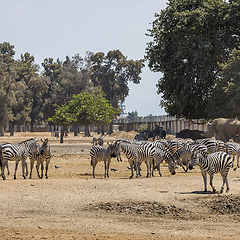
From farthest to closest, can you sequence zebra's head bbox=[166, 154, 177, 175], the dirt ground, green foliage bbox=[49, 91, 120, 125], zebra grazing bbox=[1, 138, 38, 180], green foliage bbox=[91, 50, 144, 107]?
green foliage bbox=[91, 50, 144, 107] < green foliage bbox=[49, 91, 120, 125] < zebra's head bbox=[166, 154, 177, 175] < zebra grazing bbox=[1, 138, 38, 180] < the dirt ground

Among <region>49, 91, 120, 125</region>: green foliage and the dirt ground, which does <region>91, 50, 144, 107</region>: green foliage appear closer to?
<region>49, 91, 120, 125</region>: green foliage


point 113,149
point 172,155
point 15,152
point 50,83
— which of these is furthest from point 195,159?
point 50,83

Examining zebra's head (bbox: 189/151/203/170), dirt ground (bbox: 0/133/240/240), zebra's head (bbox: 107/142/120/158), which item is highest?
zebra's head (bbox: 107/142/120/158)

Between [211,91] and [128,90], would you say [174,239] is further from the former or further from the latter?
[128,90]

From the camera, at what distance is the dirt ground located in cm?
1255

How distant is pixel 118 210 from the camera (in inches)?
600

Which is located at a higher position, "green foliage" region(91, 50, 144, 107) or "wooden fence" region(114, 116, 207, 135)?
"green foliage" region(91, 50, 144, 107)

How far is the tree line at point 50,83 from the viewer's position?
9562cm

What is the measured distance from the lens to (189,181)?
20297 millimetres

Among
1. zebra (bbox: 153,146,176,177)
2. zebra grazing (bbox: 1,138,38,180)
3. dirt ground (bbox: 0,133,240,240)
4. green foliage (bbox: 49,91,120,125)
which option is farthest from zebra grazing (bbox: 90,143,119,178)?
green foliage (bbox: 49,91,120,125)

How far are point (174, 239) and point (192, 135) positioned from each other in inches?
1491

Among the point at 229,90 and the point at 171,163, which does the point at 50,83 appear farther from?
the point at 171,163

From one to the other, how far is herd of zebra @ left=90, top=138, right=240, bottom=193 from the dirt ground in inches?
36.4

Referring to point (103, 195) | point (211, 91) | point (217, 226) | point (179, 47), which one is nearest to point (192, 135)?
point (211, 91)
